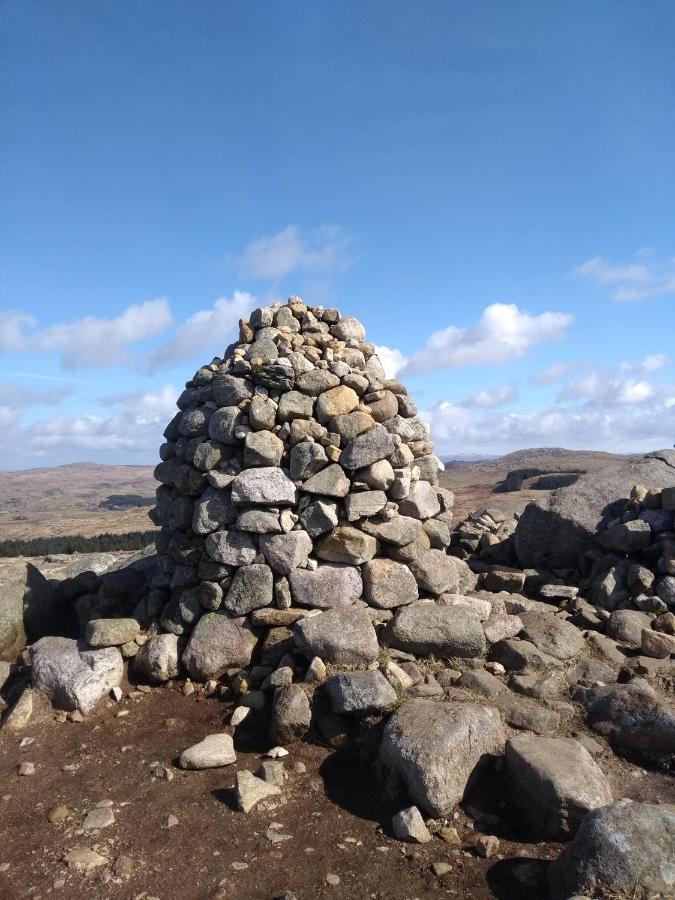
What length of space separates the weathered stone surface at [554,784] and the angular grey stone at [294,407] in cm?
494

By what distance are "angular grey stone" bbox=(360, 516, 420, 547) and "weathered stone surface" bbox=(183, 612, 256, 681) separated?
2.13 meters

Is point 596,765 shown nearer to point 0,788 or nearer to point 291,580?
point 291,580

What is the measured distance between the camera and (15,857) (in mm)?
4766

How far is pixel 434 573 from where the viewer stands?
8.41 m

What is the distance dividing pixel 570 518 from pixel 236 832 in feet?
25.3

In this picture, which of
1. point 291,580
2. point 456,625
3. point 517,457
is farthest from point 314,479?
point 517,457

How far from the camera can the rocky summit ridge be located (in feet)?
16.7

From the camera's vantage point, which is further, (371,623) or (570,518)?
(570,518)

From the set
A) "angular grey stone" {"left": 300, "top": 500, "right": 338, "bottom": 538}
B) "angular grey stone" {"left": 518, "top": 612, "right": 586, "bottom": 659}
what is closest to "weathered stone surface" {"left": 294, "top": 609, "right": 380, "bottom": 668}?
"angular grey stone" {"left": 300, "top": 500, "right": 338, "bottom": 538}

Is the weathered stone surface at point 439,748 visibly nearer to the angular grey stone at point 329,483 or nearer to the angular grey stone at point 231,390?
the angular grey stone at point 329,483

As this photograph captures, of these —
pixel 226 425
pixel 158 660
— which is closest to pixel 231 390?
pixel 226 425

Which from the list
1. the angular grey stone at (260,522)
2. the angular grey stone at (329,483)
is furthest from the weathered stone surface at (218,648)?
the angular grey stone at (329,483)

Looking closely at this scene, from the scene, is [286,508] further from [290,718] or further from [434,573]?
[290,718]

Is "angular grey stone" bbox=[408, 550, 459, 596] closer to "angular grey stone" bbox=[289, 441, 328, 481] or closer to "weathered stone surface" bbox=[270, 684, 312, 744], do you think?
"angular grey stone" bbox=[289, 441, 328, 481]
